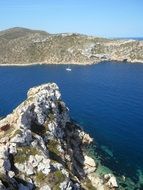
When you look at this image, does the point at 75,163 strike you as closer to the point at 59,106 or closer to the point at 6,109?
the point at 59,106

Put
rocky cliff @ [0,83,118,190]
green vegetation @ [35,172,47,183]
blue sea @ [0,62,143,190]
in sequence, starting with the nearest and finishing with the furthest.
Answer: rocky cliff @ [0,83,118,190]
green vegetation @ [35,172,47,183]
blue sea @ [0,62,143,190]

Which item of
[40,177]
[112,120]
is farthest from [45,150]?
[112,120]

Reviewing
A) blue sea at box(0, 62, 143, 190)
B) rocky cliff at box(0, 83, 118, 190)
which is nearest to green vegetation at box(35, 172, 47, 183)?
rocky cliff at box(0, 83, 118, 190)

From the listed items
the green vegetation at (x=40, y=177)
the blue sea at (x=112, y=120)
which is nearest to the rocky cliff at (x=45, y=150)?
the green vegetation at (x=40, y=177)

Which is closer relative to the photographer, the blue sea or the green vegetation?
the green vegetation

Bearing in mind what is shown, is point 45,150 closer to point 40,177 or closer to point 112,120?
point 40,177

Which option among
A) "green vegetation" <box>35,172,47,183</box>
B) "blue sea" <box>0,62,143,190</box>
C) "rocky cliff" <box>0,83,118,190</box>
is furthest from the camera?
"blue sea" <box>0,62,143,190</box>

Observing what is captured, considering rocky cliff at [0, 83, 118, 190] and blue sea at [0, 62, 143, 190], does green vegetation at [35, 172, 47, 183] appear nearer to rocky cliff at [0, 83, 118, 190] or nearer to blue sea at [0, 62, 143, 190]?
rocky cliff at [0, 83, 118, 190]

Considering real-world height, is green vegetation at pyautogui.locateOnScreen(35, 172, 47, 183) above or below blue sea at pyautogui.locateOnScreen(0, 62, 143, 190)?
above

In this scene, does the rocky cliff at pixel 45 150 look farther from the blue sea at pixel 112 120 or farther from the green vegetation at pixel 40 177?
the blue sea at pixel 112 120
